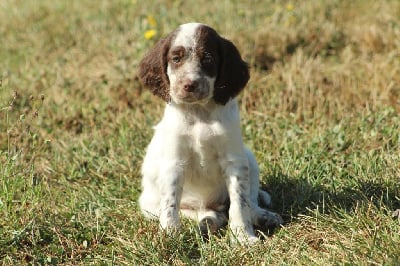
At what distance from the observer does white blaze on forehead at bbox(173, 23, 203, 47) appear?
4121 mm

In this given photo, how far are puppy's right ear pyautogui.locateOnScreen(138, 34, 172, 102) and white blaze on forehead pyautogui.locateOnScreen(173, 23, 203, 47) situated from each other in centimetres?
9

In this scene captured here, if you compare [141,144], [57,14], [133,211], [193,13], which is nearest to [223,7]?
[193,13]

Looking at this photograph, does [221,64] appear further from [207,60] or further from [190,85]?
[190,85]

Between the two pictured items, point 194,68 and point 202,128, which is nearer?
point 194,68

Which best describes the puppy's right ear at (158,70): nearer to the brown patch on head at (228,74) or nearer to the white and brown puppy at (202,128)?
the white and brown puppy at (202,128)

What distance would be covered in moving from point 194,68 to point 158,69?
34 cm

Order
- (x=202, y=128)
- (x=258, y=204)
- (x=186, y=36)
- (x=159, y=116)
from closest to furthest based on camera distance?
(x=186, y=36) → (x=202, y=128) → (x=258, y=204) → (x=159, y=116)

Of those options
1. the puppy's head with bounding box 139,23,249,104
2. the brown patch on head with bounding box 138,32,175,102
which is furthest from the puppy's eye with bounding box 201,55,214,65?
the brown patch on head with bounding box 138,32,175,102

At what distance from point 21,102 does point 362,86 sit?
11.9 feet

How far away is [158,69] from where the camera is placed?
434 cm

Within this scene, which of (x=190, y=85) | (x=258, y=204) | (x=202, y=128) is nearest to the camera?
(x=190, y=85)

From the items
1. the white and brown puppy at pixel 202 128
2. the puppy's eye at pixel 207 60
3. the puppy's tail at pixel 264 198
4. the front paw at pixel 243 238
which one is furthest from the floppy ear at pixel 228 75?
the puppy's tail at pixel 264 198

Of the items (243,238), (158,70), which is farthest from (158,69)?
(243,238)

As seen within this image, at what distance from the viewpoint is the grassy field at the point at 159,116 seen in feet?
13.3
